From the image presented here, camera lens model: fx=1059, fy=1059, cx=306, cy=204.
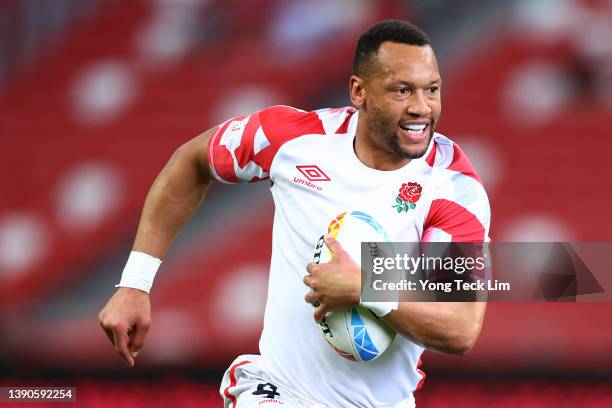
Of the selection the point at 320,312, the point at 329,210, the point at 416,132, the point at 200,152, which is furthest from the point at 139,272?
the point at 416,132

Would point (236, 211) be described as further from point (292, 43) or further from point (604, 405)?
point (604, 405)

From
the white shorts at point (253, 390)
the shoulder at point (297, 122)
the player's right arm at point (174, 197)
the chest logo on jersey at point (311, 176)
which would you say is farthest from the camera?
the player's right arm at point (174, 197)

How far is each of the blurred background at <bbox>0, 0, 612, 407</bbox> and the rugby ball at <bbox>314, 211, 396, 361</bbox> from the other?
377 centimetres

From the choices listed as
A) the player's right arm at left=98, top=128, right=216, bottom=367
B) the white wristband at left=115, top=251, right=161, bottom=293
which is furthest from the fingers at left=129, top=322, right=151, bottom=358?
the player's right arm at left=98, top=128, right=216, bottom=367

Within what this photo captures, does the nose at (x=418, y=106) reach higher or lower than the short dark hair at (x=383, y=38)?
lower

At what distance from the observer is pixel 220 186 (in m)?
8.11

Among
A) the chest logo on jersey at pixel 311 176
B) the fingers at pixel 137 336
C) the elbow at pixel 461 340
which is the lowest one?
the elbow at pixel 461 340

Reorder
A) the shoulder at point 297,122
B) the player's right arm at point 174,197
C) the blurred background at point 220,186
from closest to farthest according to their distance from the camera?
the shoulder at point 297,122
the player's right arm at point 174,197
the blurred background at point 220,186

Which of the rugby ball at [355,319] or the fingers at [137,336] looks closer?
the rugby ball at [355,319]

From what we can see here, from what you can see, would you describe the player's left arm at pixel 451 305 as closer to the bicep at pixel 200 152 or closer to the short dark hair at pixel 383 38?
the short dark hair at pixel 383 38

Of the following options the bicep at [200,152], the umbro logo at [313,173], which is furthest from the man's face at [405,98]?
the bicep at [200,152]

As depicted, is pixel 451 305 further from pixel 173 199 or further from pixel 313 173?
pixel 173 199

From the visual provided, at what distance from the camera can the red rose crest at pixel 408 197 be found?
11.9ft

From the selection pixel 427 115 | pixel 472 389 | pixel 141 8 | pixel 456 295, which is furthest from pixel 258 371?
pixel 141 8
